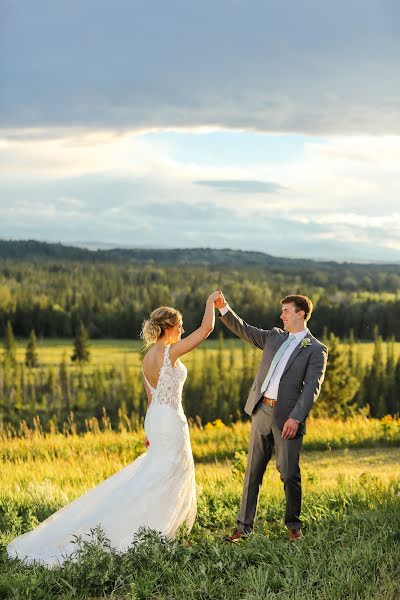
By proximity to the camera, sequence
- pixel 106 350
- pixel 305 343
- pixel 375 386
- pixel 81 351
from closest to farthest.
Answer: pixel 305 343, pixel 375 386, pixel 81 351, pixel 106 350

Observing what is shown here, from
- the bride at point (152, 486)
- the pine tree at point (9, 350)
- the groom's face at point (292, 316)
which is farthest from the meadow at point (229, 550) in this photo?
the pine tree at point (9, 350)

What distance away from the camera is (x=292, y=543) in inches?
264

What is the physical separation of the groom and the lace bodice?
2.06 feet

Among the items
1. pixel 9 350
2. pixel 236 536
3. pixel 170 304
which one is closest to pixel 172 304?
pixel 170 304

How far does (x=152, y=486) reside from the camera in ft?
22.5

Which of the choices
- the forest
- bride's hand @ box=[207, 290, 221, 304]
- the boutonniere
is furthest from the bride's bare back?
the forest

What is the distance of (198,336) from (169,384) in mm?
610

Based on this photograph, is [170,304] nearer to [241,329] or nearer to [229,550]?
[241,329]

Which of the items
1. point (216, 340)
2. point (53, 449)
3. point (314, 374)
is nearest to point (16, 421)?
point (216, 340)

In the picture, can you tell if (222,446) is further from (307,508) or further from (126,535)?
(126,535)

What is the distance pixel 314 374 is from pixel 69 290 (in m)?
186

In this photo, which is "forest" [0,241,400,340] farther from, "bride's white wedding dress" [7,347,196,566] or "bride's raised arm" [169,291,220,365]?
"bride's raised arm" [169,291,220,365]

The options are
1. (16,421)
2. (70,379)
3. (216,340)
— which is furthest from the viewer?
(216,340)

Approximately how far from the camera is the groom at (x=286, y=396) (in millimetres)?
6703
